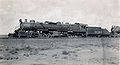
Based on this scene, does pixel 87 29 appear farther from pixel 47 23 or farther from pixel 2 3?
pixel 2 3

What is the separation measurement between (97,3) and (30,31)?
14375 mm

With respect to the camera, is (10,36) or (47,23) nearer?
(10,36)

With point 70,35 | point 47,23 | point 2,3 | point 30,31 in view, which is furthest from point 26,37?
point 2,3

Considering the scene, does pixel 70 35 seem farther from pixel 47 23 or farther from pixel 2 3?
pixel 2 3

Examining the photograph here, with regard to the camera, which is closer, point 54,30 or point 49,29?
point 49,29

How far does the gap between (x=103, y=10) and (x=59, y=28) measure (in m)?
14.7

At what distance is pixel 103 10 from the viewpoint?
10.4 m

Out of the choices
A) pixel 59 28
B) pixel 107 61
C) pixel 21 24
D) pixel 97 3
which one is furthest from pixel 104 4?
pixel 59 28

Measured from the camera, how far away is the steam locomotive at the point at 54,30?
23.1 meters

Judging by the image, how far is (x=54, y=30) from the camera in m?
25.0

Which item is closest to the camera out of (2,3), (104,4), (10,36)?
(2,3)

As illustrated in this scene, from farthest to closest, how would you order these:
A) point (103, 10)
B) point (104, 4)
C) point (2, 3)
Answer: point (103, 10) → point (104, 4) → point (2, 3)

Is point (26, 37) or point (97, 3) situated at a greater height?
point (97, 3)

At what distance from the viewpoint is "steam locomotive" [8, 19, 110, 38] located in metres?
23.1
